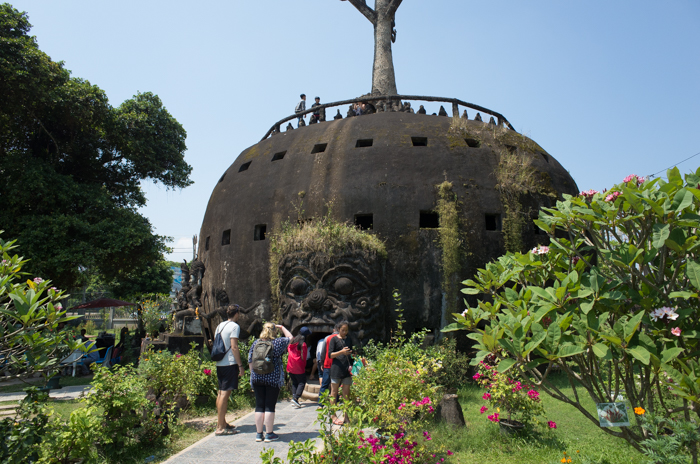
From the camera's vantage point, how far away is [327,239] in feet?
30.3

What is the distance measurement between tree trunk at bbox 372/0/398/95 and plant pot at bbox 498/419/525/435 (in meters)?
12.5

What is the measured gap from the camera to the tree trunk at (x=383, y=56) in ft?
53.1

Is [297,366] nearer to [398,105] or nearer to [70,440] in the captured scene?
[70,440]

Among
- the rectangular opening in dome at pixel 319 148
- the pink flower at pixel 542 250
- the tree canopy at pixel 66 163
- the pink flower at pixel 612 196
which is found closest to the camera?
the pink flower at pixel 612 196

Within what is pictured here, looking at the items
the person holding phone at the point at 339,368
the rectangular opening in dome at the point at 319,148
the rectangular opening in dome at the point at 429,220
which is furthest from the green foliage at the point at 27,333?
the rectangular opening in dome at the point at 319,148

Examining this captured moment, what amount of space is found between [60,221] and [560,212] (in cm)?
1555

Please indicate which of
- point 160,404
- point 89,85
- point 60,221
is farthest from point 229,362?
point 89,85

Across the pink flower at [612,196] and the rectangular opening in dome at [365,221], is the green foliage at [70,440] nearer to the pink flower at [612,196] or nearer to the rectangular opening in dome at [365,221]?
the pink flower at [612,196]

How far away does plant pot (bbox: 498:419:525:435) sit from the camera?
18.9ft

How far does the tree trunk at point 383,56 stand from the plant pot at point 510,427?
1251 cm

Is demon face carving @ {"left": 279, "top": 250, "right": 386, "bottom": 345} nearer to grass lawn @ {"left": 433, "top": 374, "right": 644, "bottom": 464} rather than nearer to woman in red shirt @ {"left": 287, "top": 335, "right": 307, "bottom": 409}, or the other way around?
woman in red shirt @ {"left": 287, "top": 335, "right": 307, "bottom": 409}

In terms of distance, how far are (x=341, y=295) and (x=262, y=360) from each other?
3516 mm

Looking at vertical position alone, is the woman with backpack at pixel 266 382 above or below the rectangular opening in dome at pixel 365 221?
below

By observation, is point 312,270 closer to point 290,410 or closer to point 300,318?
point 300,318
